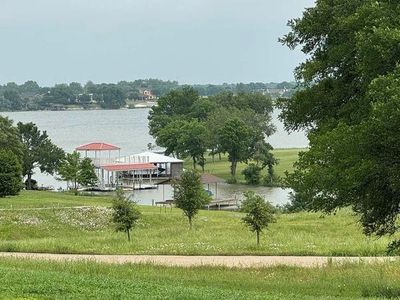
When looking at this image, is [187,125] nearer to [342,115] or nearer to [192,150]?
[192,150]

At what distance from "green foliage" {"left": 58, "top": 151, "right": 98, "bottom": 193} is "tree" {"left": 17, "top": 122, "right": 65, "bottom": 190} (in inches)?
109

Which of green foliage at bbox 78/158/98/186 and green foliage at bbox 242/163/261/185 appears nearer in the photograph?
green foliage at bbox 78/158/98/186

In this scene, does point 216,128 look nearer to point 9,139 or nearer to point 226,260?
point 9,139

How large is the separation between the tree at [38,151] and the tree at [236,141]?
2666 centimetres

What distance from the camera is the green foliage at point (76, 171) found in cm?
7256

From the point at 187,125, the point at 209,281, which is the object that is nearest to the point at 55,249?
the point at 209,281

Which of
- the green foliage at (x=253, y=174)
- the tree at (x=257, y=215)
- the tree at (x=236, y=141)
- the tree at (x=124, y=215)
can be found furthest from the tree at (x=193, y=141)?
the tree at (x=257, y=215)

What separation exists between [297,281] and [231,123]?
8360cm

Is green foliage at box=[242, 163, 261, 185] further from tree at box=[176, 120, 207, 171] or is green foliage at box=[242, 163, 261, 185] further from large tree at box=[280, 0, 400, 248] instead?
large tree at box=[280, 0, 400, 248]

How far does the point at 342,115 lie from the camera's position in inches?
727

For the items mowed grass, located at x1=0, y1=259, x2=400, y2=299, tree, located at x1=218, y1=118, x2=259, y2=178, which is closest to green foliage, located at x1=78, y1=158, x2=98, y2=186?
tree, located at x1=218, y1=118, x2=259, y2=178

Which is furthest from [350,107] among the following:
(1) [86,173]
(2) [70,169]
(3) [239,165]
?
(3) [239,165]

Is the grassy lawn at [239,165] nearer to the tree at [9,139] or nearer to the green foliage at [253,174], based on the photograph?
the green foliage at [253,174]

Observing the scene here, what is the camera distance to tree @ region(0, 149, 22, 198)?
54.0m
